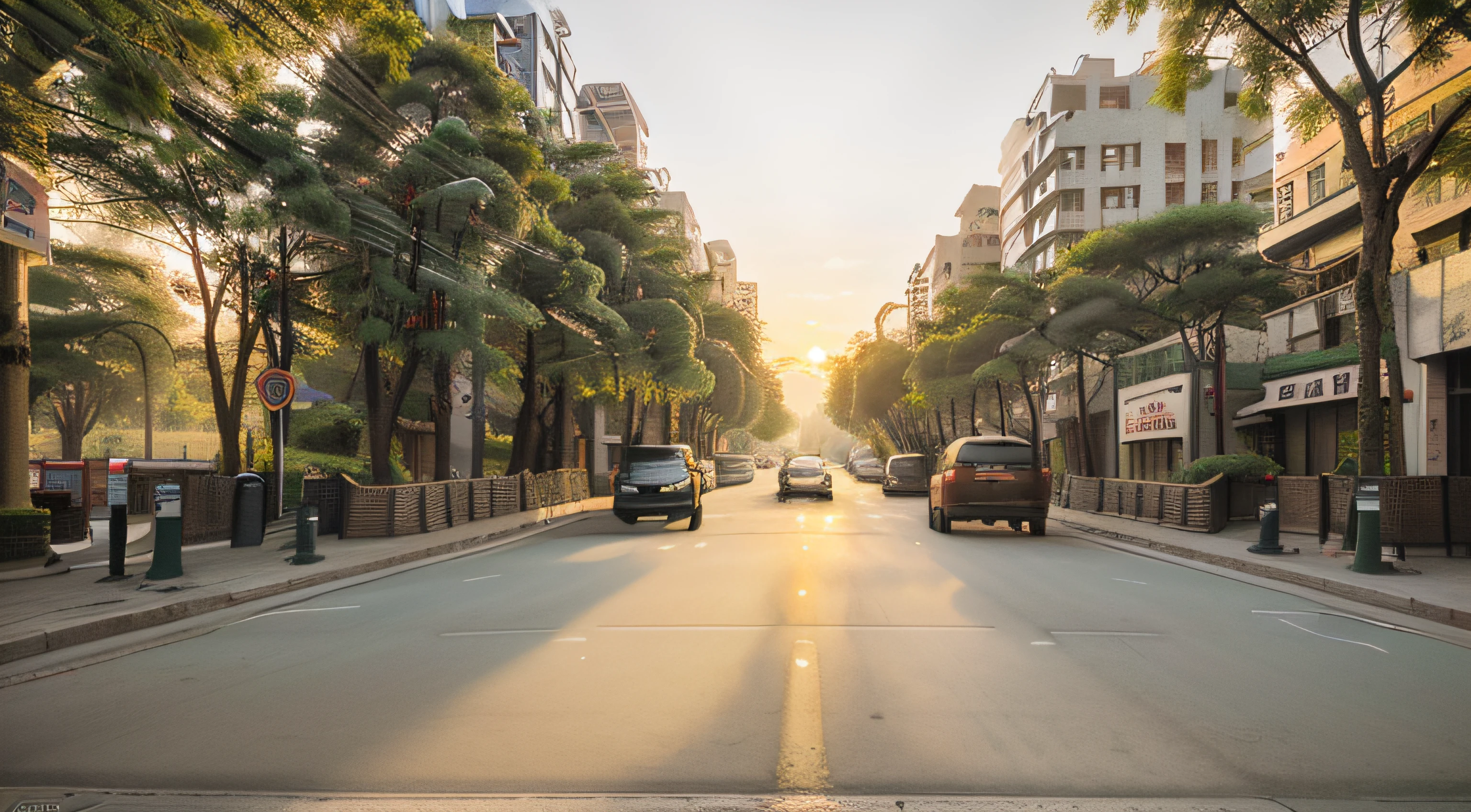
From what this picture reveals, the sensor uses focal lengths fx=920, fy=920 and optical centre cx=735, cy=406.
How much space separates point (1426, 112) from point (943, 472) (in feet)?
43.0

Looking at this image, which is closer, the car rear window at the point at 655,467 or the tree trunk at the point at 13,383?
the tree trunk at the point at 13,383

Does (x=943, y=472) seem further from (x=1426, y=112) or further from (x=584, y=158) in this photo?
(x=584, y=158)

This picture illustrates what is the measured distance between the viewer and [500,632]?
315 inches

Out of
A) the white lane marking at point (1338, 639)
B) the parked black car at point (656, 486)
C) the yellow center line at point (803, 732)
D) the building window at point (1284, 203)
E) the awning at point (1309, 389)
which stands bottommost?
the white lane marking at point (1338, 639)

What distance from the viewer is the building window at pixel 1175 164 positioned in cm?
6538

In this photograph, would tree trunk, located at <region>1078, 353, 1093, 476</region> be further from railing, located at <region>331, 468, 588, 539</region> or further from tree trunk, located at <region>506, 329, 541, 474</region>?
railing, located at <region>331, 468, 588, 539</region>

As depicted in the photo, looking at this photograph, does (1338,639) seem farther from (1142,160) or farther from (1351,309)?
(1142,160)

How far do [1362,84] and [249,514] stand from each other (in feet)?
64.7

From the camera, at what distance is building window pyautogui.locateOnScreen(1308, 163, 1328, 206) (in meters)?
28.3

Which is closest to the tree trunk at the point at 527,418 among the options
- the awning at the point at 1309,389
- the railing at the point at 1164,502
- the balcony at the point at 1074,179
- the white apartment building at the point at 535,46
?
the railing at the point at 1164,502

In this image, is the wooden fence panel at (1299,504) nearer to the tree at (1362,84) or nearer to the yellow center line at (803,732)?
the tree at (1362,84)

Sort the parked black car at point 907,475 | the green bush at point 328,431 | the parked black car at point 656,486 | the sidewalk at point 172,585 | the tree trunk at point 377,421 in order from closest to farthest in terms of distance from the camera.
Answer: the sidewalk at point 172,585 < the parked black car at point 656,486 < the tree trunk at point 377,421 < the green bush at point 328,431 < the parked black car at point 907,475

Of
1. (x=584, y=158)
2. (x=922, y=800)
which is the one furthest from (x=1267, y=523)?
(x=584, y=158)

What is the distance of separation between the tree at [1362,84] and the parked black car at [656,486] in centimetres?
1178
